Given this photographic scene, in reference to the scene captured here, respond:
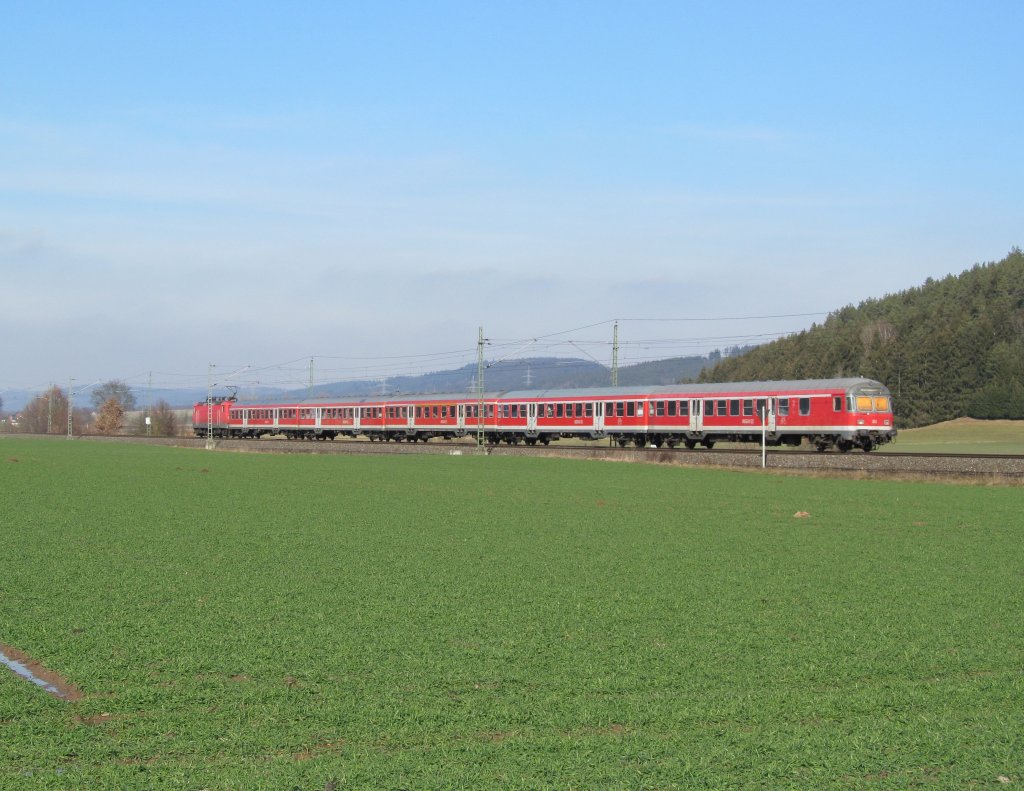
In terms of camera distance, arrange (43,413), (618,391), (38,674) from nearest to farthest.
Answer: (38,674)
(618,391)
(43,413)

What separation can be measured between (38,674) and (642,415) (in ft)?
164

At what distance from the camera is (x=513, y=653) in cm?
1084

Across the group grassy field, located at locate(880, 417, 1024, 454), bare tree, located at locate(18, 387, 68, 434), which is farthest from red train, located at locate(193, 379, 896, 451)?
bare tree, located at locate(18, 387, 68, 434)

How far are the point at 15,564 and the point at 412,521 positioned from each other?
373 inches

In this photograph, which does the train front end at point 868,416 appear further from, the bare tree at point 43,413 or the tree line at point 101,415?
the bare tree at point 43,413

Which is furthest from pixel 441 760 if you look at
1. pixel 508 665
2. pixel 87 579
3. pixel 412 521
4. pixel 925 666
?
pixel 412 521

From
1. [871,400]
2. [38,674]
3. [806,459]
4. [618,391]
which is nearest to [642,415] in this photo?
[618,391]

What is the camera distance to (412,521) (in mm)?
24547

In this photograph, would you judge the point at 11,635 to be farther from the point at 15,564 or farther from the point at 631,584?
the point at 631,584

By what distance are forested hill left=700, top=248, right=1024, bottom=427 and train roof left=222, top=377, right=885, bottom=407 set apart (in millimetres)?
59134

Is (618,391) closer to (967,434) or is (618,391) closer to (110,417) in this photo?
(967,434)

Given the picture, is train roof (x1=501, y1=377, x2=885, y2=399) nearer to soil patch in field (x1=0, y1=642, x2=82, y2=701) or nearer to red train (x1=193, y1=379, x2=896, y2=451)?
red train (x1=193, y1=379, x2=896, y2=451)

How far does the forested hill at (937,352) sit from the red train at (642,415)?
59.9 metres

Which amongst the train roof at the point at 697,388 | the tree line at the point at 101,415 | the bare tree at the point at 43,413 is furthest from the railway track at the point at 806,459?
the bare tree at the point at 43,413
